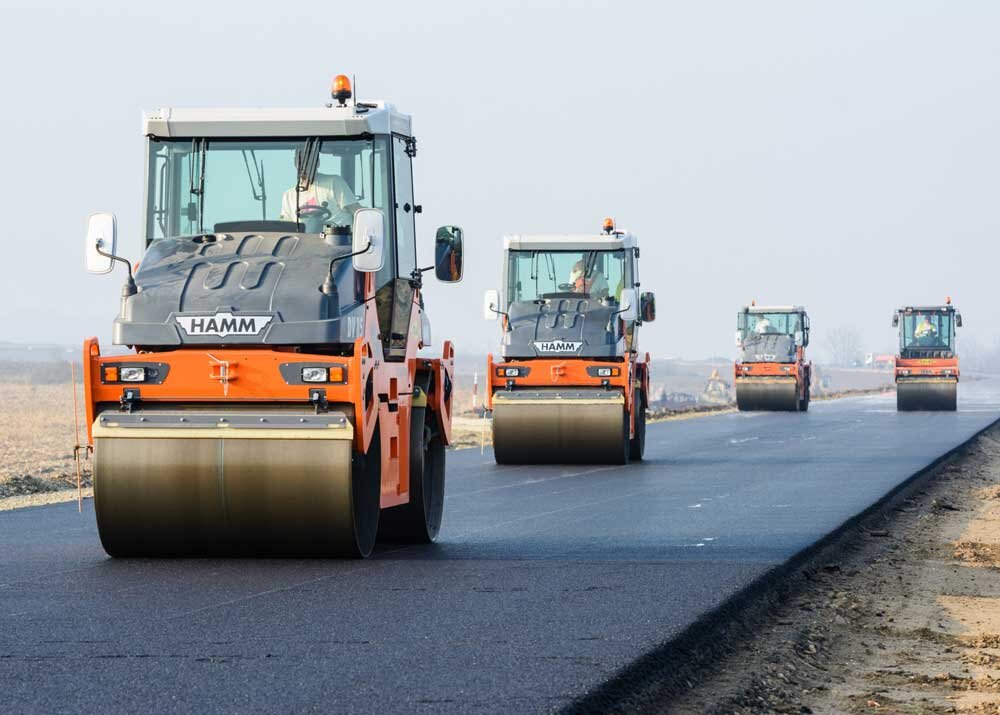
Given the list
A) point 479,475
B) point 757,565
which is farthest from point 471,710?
point 479,475

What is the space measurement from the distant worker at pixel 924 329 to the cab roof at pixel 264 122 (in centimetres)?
3733

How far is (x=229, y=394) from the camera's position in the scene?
979cm

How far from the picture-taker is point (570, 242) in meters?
21.8

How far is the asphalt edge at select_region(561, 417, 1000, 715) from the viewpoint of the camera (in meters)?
6.43

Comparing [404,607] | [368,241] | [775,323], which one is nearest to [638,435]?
[368,241]

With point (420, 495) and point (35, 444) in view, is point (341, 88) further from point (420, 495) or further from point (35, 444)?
point (35, 444)

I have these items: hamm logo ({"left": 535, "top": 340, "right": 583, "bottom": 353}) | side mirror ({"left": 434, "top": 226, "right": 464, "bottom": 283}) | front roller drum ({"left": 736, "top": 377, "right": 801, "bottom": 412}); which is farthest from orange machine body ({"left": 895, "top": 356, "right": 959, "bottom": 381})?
side mirror ({"left": 434, "top": 226, "right": 464, "bottom": 283})

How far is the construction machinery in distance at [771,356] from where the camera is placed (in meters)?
44.9

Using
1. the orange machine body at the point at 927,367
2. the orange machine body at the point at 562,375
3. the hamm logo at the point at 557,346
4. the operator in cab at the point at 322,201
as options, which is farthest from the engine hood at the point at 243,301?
the orange machine body at the point at 927,367

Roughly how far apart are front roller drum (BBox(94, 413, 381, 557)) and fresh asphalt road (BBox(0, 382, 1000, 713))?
20 centimetres

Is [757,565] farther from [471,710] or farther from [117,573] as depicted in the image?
[471,710]

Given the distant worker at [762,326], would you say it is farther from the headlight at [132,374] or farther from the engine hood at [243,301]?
the headlight at [132,374]

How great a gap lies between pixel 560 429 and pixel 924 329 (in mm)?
27790

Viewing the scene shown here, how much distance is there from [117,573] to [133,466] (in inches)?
Result: 25.5
